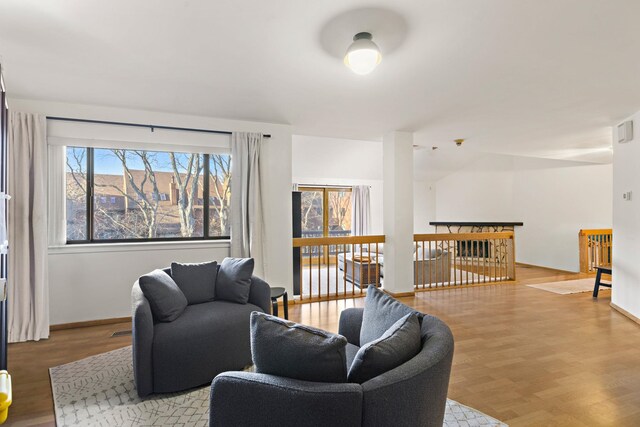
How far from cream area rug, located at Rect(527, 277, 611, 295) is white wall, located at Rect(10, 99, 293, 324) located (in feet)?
13.1

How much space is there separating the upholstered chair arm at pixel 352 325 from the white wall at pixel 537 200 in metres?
6.61

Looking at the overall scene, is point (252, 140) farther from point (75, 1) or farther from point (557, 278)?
point (557, 278)

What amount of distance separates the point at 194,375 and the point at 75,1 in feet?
7.53

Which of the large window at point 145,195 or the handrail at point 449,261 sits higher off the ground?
the large window at point 145,195

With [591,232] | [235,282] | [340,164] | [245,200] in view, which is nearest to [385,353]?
[235,282]

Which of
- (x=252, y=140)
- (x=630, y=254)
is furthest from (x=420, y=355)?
(x=630, y=254)

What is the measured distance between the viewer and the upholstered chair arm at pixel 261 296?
106 inches

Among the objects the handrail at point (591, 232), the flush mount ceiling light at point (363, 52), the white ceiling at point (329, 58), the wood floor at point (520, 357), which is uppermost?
the white ceiling at point (329, 58)

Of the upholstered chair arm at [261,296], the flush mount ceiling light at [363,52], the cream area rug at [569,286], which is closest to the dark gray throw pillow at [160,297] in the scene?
the upholstered chair arm at [261,296]

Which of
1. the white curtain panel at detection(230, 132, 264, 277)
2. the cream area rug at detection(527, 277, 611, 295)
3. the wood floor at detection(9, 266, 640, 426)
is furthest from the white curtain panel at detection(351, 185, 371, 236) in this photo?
the white curtain panel at detection(230, 132, 264, 277)

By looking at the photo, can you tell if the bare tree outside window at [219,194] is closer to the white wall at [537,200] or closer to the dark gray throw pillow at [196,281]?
the dark gray throw pillow at [196,281]

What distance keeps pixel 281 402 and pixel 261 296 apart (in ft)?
5.59

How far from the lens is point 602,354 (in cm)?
279

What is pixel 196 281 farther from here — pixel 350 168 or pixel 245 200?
pixel 350 168
